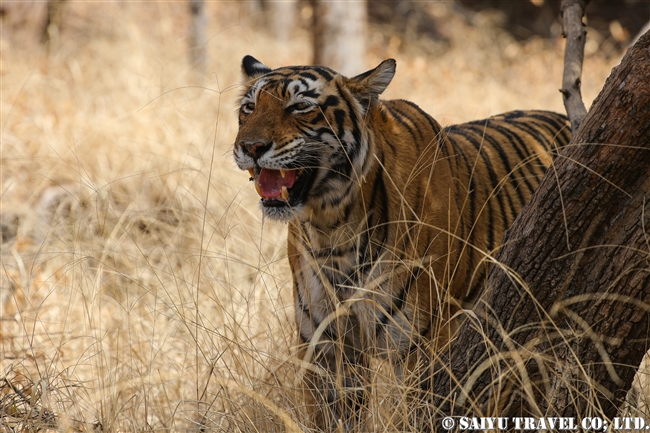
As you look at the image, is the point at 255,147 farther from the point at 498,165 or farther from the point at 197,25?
the point at 197,25

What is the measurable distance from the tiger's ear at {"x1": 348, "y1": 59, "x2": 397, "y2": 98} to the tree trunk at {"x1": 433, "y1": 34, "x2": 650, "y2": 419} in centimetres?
88

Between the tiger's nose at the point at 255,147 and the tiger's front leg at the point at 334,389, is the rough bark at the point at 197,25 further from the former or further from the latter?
the tiger's front leg at the point at 334,389

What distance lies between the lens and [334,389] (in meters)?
2.69

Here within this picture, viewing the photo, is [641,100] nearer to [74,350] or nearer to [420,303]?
[420,303]

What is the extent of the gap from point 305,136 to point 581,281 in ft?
3.77

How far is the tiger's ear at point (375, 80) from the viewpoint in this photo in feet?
9.50

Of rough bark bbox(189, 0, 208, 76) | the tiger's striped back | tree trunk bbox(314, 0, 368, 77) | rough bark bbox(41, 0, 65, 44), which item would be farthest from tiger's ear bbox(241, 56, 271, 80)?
rough bark bbox(41, 0, 65, 44)

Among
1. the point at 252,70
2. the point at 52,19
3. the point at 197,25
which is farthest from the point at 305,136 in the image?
the point at 52,19

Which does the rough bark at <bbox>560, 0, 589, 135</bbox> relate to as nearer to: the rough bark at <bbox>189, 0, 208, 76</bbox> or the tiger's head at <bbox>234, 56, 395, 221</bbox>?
the tiger's head at <bbox>234, 56, 395, 221</bbox>

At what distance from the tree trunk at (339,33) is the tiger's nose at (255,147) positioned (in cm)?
524

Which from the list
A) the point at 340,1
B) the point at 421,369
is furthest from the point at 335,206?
the point at 340,1

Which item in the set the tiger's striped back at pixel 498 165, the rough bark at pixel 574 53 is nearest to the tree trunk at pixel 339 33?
the tiger's striped back at pixel 498 165

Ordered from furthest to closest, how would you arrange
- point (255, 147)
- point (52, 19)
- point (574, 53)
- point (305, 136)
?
point (52, 19)
point (574, 53)
point (305, 136)
point (255, 147)

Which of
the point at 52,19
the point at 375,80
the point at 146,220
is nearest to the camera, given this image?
the point at 375,80
